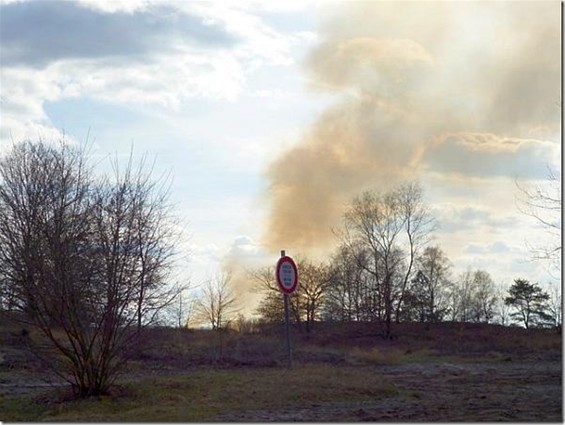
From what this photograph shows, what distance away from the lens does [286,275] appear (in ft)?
64.1

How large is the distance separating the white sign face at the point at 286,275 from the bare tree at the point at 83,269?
368 cm

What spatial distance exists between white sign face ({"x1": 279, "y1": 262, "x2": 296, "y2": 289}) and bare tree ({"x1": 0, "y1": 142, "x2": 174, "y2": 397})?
12.1 feet

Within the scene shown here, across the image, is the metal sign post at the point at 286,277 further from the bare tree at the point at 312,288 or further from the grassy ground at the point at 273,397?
the bare tree at the point at 312,288

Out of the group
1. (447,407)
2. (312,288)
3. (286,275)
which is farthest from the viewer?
(312,288)

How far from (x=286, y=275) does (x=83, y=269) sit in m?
5.62

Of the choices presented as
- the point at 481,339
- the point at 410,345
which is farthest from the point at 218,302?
the point at 481,339

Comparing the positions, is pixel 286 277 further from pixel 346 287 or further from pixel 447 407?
pixel 346 287

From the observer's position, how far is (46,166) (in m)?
18.0

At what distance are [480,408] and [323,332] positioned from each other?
49679 mm

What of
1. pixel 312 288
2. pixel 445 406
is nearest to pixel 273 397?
pixel 445 406

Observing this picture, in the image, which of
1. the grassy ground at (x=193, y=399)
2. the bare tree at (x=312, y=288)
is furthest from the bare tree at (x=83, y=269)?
the bare tree at (x=312, y=288)

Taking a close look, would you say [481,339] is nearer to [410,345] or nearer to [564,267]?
[410,345]

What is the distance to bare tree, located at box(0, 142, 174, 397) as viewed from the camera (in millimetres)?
15508

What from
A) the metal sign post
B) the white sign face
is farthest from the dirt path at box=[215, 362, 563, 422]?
the white sign face
